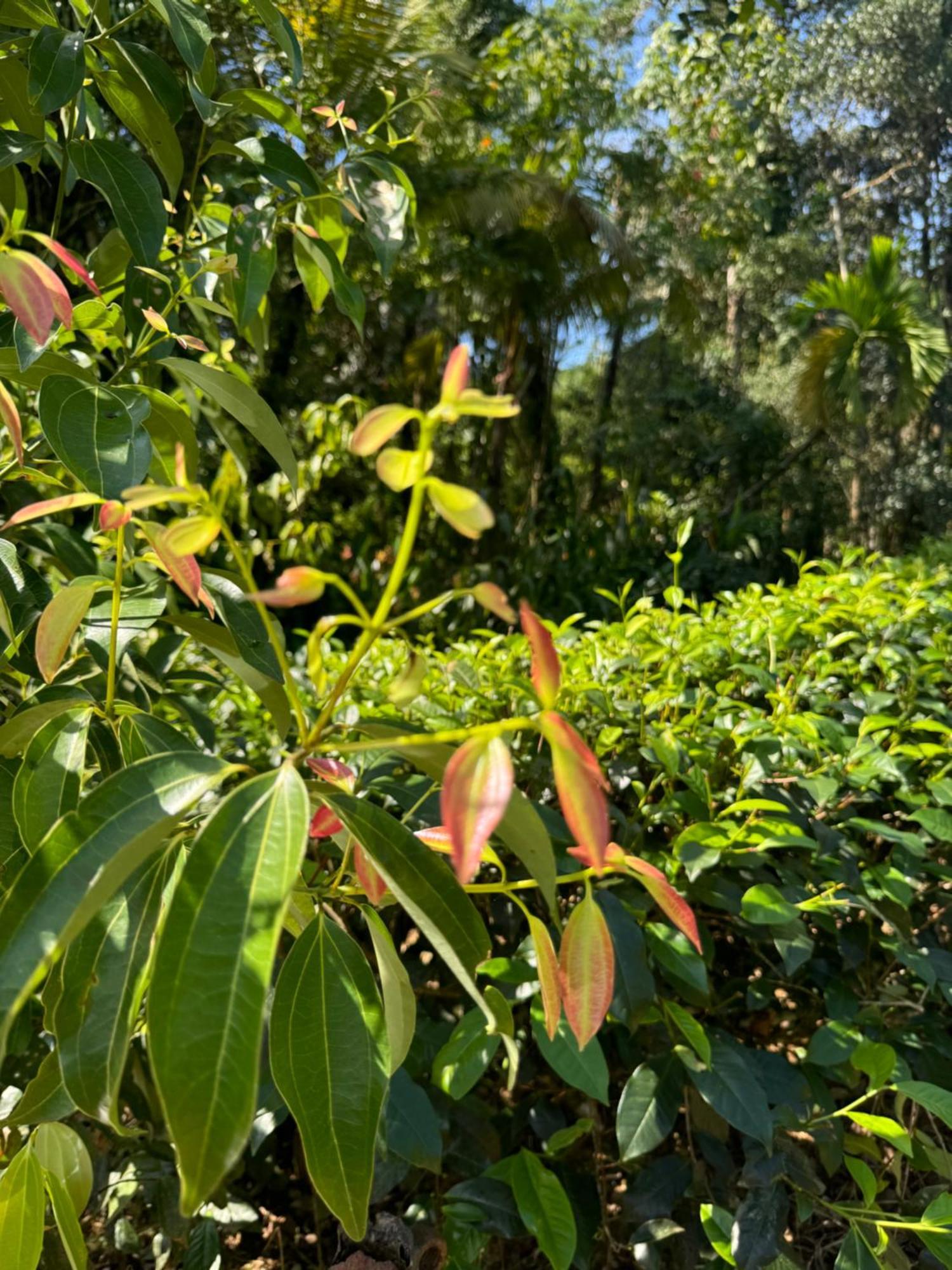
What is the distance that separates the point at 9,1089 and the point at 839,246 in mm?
12740

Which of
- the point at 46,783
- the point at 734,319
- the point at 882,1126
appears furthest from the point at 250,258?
the point at 734,319

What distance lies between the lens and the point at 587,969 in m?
0.52

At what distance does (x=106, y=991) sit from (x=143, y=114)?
701 millimetres

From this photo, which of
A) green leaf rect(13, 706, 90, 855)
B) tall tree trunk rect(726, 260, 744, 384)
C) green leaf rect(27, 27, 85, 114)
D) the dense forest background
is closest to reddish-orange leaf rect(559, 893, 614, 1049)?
green leaf rect(13, 706, 90, 855)

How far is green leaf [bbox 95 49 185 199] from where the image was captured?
82 centimetres

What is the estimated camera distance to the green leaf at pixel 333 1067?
528mm

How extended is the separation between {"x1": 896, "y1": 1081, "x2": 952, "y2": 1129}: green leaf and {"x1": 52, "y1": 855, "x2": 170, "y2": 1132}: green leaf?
75cm

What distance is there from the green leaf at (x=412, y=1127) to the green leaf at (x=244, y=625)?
48 cm

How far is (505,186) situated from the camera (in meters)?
7.17

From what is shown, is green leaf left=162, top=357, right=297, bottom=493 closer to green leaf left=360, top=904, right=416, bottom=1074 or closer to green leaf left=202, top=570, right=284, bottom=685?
green leaf left=202, top=570, right=284, bottom=685

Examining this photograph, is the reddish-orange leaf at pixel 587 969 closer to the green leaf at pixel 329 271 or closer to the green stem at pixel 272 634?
the green stem at pixel 272 634

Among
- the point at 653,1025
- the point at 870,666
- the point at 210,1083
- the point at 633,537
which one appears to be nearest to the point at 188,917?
A: the point at 210,1083

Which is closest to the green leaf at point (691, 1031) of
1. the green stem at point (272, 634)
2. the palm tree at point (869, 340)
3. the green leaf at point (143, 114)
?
the green stem at point (272, 634)

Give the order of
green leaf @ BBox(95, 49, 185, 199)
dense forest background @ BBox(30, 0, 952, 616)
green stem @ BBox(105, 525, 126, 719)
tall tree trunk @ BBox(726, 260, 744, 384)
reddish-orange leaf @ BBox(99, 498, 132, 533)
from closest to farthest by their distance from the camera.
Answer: reddish-orange leaf @ BBox(99, 498, 132, 533)
green stem @ BBox(105, 525, 126, 719)
green leaf @ BBox(95, 49, 185, 199)
dense forest background @ BBox(30, 0, 952, 616)
tall tree trunk @ BBox(726, 260, 744, 384)
